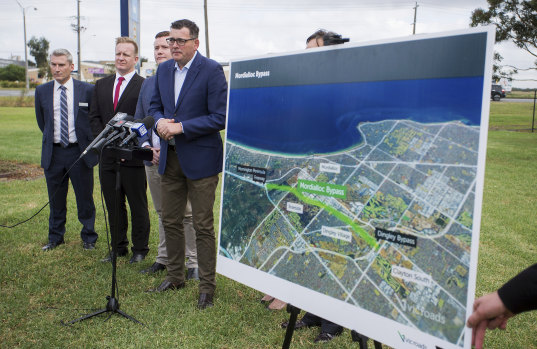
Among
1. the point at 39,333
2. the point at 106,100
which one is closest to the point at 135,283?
the point at 39,333

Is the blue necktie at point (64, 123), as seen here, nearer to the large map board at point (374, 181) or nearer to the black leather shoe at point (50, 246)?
the black leather shoe at point (50, 246)

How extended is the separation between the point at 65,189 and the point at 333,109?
4.26 metres

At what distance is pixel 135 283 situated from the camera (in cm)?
409

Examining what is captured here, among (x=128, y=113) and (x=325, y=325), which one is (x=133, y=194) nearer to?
(x=128, y=113)

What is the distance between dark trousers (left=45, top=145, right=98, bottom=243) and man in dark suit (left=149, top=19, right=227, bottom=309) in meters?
1.85

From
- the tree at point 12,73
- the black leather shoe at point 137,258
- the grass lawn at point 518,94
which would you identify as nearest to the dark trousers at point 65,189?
the black leather shoe at point 137,258

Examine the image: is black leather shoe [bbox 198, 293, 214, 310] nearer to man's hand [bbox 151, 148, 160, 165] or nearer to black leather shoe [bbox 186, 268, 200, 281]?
black leather shoe [bbox 186, 268, 200, 281]

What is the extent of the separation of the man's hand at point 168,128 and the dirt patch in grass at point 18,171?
7.18 meters

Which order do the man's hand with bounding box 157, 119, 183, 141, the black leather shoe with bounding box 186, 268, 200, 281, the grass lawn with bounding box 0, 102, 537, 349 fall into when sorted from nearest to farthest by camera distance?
the grass lawn with bounding box 0, 102, 537, 349 → the man's hand with bounding box 157, 119, 183, 141 → the black leather shoe with bounding box 186, 268, 200, 281

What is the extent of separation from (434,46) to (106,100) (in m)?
3.80

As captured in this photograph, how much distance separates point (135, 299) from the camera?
373cm

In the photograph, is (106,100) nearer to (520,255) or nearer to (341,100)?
(341,100)

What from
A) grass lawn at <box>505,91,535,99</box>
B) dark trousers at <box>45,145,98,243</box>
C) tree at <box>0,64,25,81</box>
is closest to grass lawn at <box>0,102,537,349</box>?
dark trousers at <box>45,145,98,243</box>

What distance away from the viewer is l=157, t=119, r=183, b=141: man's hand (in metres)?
3.34
